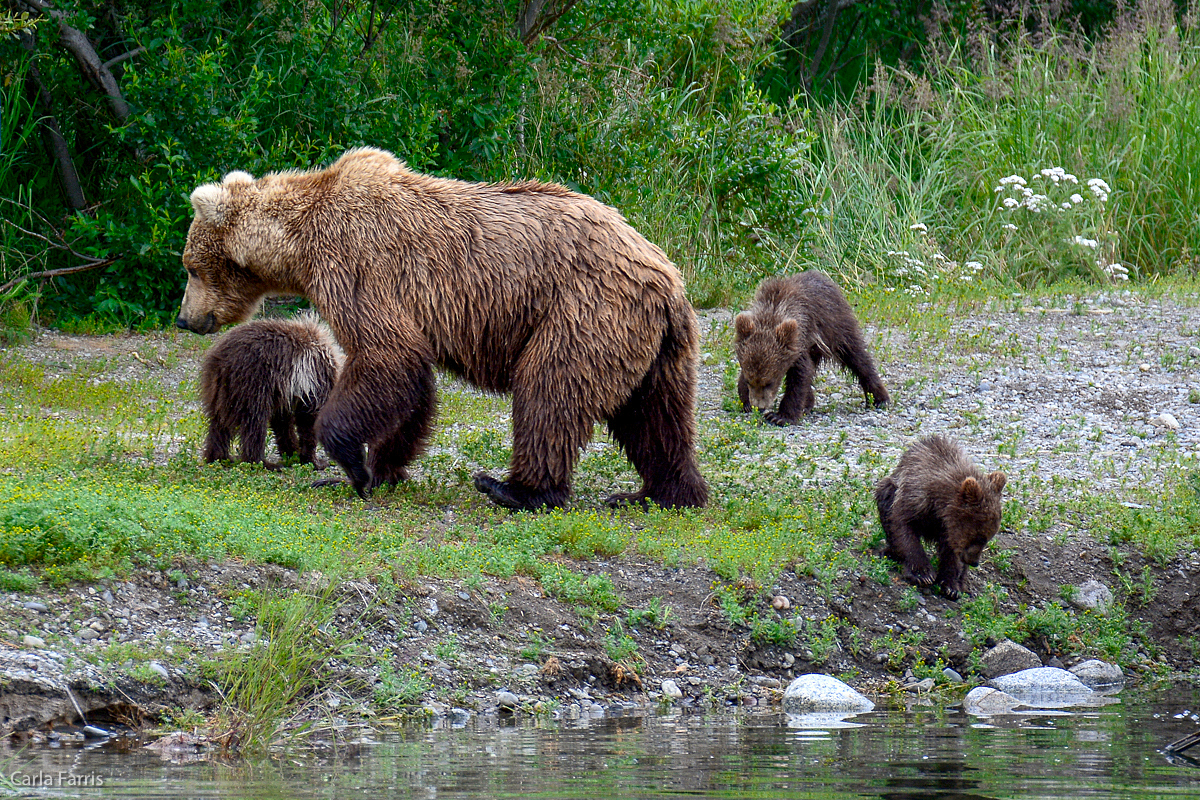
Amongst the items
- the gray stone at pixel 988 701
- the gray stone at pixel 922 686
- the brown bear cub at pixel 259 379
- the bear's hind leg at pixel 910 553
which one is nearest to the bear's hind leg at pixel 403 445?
the brown bear cub at pixel 259 379

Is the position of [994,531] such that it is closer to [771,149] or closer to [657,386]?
[657,386]

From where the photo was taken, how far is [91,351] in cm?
1239

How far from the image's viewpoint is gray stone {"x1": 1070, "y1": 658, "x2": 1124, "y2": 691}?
265 inches

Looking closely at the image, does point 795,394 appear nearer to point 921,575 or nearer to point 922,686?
point 921,575

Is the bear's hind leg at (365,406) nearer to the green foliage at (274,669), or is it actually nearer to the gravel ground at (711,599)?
the gravel ground at (711,599)

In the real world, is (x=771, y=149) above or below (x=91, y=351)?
above

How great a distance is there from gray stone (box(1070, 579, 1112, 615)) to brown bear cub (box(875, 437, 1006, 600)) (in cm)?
64

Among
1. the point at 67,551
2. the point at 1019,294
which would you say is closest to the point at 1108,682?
the point at 67,551

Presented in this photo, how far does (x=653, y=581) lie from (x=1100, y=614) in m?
2.45

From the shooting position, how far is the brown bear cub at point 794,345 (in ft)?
34.8

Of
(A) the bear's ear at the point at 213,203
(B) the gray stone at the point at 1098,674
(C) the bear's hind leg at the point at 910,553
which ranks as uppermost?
(A) the bear's ear at the point at 213,203

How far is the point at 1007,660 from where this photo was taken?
22.0ft

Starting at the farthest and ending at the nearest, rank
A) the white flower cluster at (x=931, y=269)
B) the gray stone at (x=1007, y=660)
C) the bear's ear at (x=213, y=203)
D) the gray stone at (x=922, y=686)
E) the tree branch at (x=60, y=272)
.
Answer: the white flower cluster at (x=931, y=269)
the tree branch at (x=60, y=272)
the bear's ear at (x=213, y=203)
the gray stone at (x=1007, y=660)
the gray stone at (x=922, y=686)

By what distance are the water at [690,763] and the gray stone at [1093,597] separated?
5.23 feet
